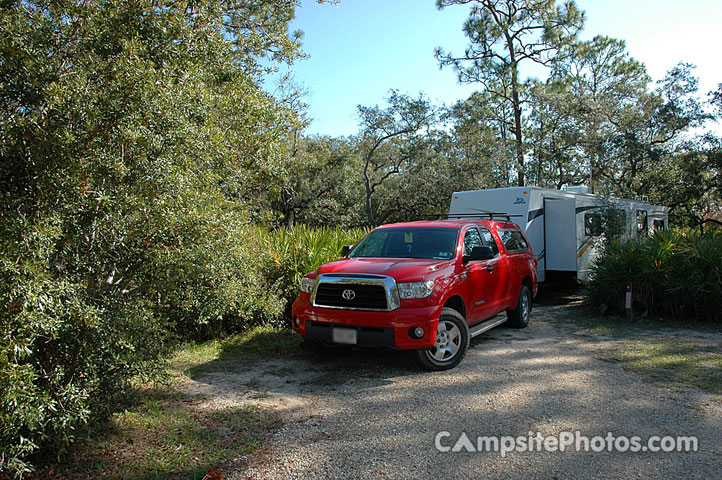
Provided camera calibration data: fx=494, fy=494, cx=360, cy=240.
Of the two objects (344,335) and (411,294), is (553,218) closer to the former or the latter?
(411,294)

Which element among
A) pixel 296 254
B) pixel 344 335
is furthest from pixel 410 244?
pixel 296 254

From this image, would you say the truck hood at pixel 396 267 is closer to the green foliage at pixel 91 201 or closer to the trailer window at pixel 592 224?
the green foliage at pixel 91 201

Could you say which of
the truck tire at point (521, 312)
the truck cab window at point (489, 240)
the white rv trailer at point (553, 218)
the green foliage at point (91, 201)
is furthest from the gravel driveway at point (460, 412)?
the white rv trailer at point (553, 218)

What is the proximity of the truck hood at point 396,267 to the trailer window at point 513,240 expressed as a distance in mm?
2282

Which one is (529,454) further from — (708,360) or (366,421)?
(708,360)

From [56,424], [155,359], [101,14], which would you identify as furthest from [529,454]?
[101,14]

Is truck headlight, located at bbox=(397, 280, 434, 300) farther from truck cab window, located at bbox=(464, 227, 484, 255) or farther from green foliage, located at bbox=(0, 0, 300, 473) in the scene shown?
green foliage, located at bbox=(0, 0, 300, 473)

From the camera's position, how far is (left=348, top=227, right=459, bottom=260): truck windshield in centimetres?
696

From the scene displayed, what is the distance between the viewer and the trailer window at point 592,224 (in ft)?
40.3

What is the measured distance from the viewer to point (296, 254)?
904 centimetres

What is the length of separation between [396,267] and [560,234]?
736 centimetres

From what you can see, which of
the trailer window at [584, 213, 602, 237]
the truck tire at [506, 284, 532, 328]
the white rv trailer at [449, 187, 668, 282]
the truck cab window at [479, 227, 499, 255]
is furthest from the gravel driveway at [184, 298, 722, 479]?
the trailer window at [584, 213, 602, 237]

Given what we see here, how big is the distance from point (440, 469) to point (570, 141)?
870 inches

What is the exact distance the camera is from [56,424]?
315 cm
